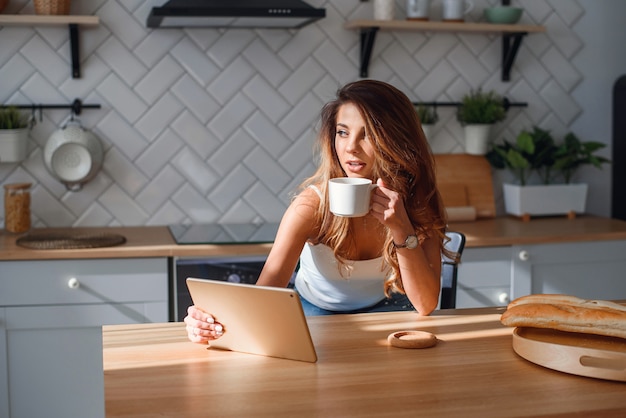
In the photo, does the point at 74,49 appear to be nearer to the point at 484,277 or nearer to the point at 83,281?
the point at 83,281

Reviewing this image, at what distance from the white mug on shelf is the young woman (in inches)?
55.8

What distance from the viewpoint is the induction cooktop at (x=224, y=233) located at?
333cm

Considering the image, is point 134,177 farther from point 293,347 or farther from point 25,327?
point 293,347

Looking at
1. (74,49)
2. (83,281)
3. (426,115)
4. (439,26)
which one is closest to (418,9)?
(439,26)

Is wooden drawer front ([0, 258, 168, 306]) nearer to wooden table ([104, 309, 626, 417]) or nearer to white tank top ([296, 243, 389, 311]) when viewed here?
white tank top ([296, 243, 389, 311])

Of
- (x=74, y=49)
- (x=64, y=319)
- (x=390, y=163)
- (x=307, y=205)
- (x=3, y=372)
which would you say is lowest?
(x=3, y=372)

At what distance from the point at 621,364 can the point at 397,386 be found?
44cm

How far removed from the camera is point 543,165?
13.2 ft

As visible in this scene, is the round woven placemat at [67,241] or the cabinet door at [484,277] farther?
the cabinet door at [484,277]

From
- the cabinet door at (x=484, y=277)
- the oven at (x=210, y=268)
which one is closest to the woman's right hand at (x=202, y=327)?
the oven at (x=210, y=268)

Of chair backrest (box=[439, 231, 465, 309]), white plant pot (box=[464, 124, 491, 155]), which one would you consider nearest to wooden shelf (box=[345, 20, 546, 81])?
white plant pot (box=[464, 124, 491, 155])

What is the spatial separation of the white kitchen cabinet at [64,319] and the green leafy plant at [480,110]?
1.59m

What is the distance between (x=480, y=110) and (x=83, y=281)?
193 centimetres

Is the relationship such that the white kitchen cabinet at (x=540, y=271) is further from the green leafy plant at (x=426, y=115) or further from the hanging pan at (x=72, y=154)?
the hanging pan at (x=72, y=154)
